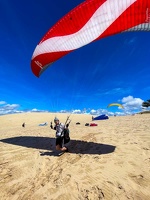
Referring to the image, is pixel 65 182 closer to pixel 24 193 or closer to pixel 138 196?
pixel 24 193

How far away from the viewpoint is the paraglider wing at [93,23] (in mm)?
5828

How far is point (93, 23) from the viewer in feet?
21.9

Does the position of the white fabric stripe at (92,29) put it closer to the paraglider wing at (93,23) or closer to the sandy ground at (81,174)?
the paraglider wing at (93,23)

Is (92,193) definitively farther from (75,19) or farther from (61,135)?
(75,19)

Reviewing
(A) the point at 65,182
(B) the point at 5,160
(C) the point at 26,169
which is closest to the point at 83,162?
(A) the point at 65,182

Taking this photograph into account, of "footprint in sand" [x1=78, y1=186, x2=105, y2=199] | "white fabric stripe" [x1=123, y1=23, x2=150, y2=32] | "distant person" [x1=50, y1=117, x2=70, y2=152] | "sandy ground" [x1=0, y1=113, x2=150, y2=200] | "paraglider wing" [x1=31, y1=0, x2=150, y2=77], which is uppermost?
"paraglider wing" [x1=31, y1=0, x2=150, y2=77]

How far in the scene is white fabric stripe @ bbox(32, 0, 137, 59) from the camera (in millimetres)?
5985

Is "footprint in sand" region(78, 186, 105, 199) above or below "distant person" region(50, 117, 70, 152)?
below

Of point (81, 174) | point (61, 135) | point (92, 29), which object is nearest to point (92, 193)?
point (81, 174)

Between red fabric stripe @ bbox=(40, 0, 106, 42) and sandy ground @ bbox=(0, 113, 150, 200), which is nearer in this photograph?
sandy ground @ bbox=(0, 113, 150, 200)

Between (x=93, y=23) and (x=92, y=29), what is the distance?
0.73ft

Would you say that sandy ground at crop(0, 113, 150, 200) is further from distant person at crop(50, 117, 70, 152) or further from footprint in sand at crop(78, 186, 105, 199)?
distant person at crop(50, 117, 70, 152)

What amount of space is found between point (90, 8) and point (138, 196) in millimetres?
6160

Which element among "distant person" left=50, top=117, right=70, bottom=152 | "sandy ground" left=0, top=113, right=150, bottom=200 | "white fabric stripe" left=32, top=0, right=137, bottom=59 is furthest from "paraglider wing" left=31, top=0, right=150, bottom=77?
"sandy ground" left=0, top=113, right=150, bottom=200
